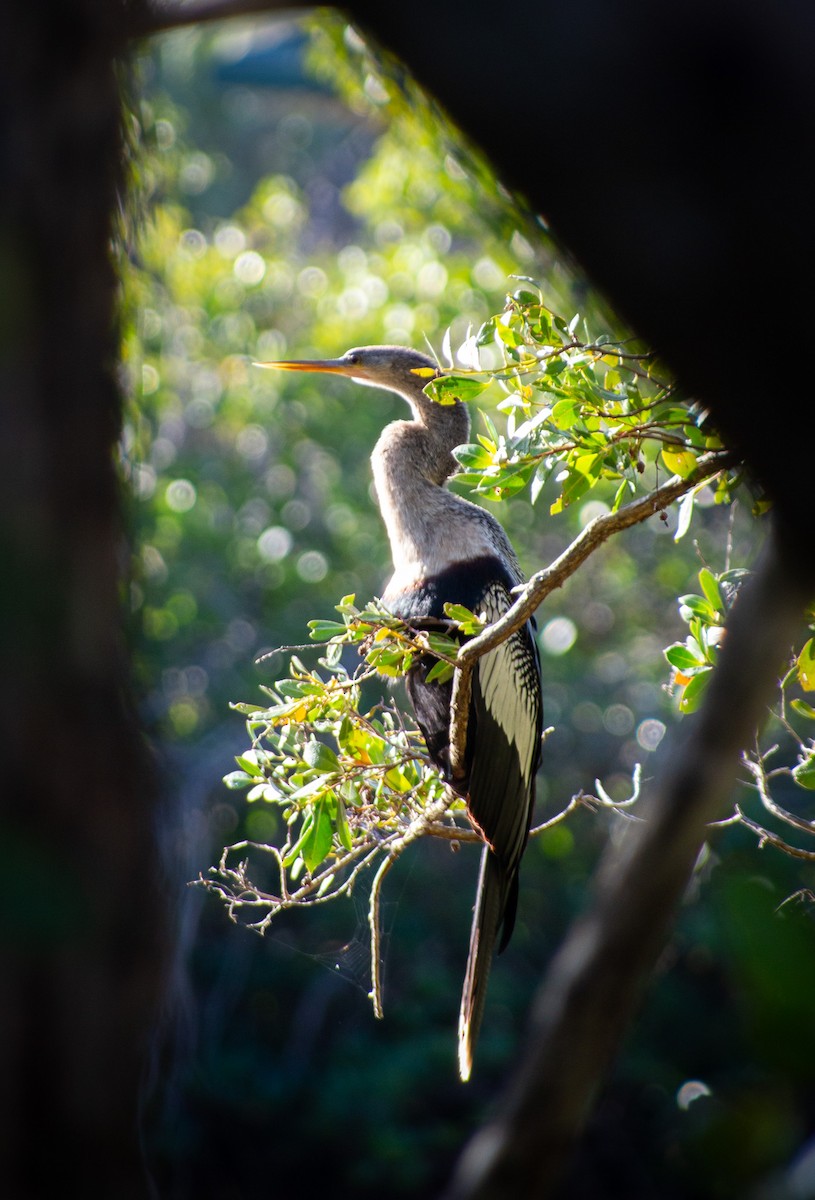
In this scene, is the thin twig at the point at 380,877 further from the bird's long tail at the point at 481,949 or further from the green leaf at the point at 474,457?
the green leaf at the point at 474,457

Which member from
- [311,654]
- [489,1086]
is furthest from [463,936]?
[311,654]

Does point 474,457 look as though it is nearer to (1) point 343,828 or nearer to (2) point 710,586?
(2) point 710,586

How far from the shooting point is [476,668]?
186cm

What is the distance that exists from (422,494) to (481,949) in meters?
0.79

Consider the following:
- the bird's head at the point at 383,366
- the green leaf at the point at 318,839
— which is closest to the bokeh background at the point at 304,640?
the bird's head at the point at 383,366

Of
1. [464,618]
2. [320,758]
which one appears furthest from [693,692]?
[320,758]

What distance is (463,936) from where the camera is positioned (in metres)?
4.00

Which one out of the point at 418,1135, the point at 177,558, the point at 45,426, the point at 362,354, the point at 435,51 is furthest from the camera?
the point at 177,558

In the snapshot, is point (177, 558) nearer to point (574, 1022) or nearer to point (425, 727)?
point (425, 727)

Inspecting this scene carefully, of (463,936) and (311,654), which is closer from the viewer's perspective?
(311,654)

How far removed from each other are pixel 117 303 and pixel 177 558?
3.44 m

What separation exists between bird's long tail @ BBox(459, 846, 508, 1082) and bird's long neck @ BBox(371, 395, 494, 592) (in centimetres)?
50

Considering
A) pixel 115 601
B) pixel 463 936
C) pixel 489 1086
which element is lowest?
pixel 489 1086

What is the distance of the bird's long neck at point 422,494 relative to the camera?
1944 mm
